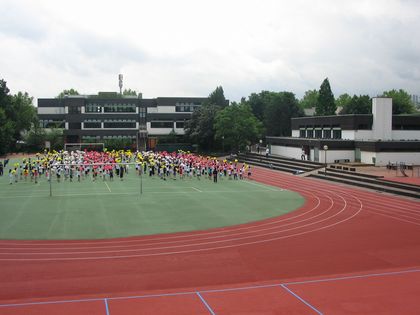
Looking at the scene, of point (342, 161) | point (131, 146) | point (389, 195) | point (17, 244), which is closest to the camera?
point (17, 244)

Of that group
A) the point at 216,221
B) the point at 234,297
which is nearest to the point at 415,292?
the point at 234,297

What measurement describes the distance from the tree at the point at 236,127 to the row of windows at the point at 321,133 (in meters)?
7.10

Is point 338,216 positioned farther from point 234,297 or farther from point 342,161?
point 342,161

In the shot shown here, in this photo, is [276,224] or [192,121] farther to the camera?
[192,121]

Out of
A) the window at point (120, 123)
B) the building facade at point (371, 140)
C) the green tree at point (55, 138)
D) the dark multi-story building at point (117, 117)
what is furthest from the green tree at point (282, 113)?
the green tree at point (55, 138)

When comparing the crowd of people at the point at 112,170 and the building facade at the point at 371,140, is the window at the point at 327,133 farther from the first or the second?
the crowd of people at the point at 112,170

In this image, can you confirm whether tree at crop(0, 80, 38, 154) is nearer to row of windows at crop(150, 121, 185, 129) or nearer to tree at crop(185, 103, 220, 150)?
row of windows at crop(150, 121, 185, 129)

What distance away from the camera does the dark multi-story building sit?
272 feet

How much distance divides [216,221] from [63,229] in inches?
290

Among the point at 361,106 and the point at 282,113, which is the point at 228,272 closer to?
the point at 282,113

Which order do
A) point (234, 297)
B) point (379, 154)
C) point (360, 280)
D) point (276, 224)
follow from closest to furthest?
point (234, 297), point (360, 280), point (276, 224), point (379, 154)

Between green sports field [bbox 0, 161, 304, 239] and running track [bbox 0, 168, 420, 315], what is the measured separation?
1665 mm

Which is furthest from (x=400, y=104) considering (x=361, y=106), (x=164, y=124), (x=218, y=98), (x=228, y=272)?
(x=228, y=272)

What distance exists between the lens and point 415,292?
13.0m
